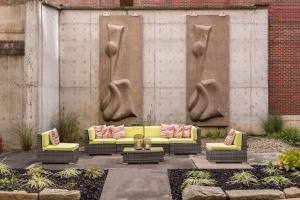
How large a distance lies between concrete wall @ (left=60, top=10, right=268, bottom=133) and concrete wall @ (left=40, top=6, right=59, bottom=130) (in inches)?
17.5

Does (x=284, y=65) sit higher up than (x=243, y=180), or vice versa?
(x=284, y=65)

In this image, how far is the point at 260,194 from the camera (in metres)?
6.12

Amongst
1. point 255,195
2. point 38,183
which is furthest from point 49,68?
point 255,195

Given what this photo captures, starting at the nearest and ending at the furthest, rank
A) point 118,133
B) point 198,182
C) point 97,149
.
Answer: point 198,182 → point 97,149 → point 118,133

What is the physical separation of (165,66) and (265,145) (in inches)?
175

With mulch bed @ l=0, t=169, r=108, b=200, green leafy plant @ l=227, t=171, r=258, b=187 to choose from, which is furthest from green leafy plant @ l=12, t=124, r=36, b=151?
green leafy plant @ l=227, t=171, r=258, b=187

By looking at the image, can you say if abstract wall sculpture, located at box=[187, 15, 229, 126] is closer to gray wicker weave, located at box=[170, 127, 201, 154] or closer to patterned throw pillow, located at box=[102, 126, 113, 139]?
gray wicker weave, located at box=[170, 127, 201, 154]

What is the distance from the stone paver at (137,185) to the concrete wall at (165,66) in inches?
251

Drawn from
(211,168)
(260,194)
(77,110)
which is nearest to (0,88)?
(77,110)

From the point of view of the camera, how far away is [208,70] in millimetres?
15000

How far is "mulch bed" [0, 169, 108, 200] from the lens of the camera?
666 centimetres

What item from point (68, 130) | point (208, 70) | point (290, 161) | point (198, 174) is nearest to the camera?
point (198, 174)

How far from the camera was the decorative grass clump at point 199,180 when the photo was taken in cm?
717

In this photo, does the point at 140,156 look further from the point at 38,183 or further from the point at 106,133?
the point at 38,183
